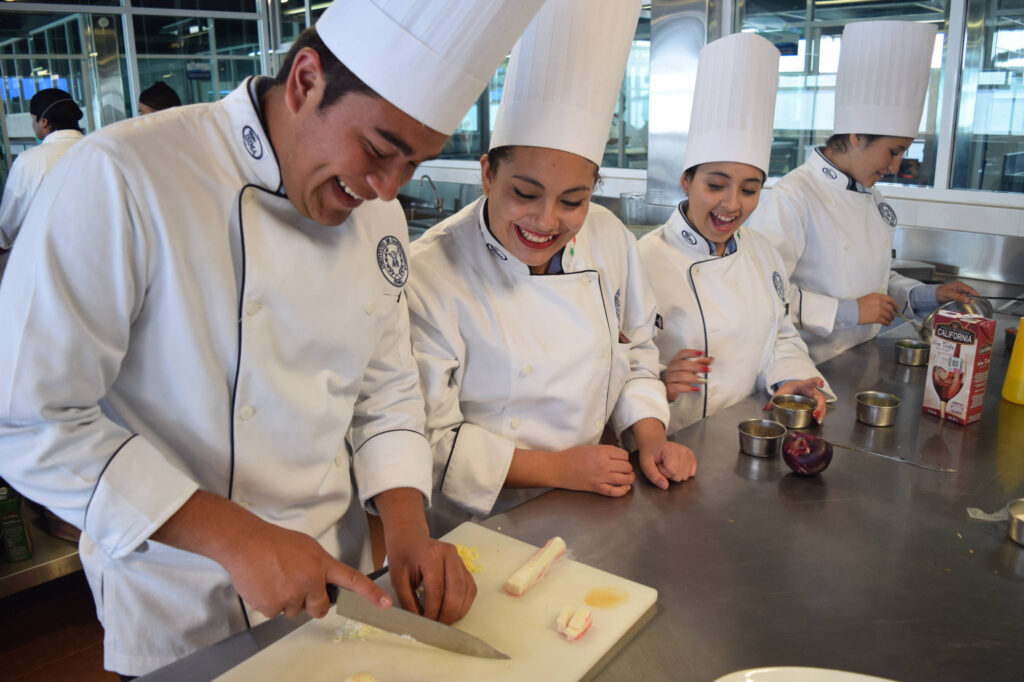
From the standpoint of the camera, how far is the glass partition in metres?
3.65

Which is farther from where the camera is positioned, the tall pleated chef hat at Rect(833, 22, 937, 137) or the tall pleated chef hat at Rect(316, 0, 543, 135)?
the tall pleated chef hat at Rect(833, 22, 937, 137)

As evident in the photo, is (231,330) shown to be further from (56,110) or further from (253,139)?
(56,110)

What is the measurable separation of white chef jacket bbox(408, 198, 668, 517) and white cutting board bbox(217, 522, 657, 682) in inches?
14.7

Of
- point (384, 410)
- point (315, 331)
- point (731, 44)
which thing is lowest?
point (384, 410)

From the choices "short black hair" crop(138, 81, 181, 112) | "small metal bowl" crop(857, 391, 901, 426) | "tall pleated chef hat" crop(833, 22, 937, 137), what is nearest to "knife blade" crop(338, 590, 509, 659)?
"small metal bowl" crop(857, 391, 901, 426)

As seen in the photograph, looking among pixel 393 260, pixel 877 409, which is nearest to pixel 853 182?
pixel 877 409

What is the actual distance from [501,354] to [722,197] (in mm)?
795

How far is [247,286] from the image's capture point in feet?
3.16

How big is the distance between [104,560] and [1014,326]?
2678 millimetres

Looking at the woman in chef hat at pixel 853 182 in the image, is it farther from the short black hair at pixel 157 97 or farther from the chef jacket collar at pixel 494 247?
the short black hair at pixel 157 97

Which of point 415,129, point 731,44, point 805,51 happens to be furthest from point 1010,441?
point 805,51

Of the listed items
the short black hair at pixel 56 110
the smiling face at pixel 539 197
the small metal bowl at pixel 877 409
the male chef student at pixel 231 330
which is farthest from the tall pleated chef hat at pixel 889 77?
the short black hair at pixel 56 110

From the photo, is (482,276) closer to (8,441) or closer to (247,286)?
(247,286)

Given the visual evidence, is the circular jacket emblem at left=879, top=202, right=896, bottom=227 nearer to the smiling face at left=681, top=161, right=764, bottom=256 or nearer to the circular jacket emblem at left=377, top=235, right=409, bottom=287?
the smiling face at left=681, top=161, right=764, bottom=256
